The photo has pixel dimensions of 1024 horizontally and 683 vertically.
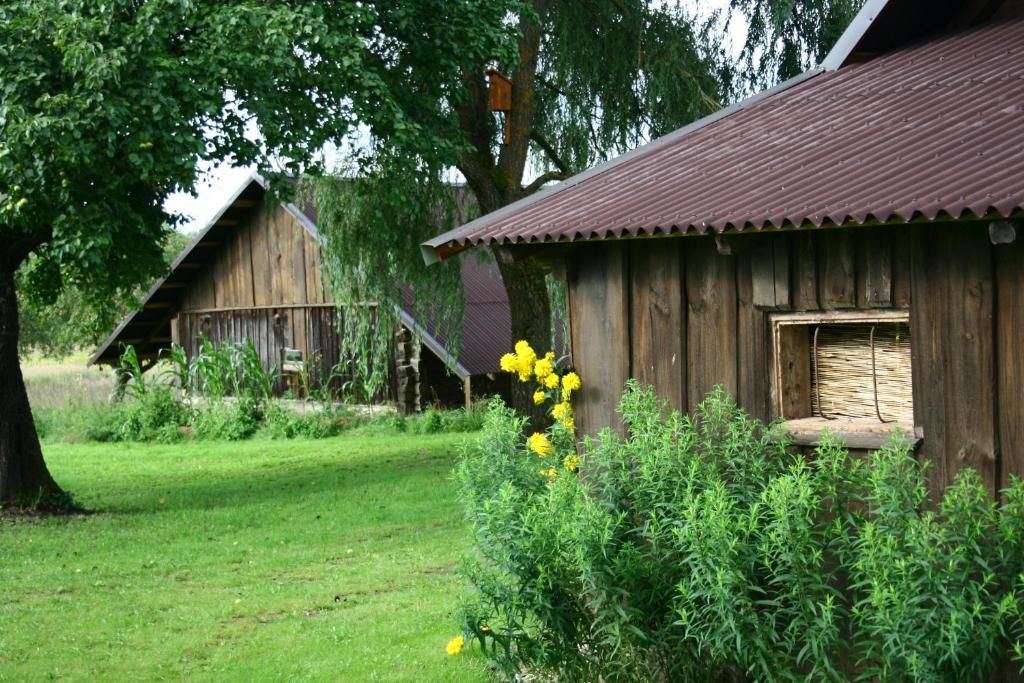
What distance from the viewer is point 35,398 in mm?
29547

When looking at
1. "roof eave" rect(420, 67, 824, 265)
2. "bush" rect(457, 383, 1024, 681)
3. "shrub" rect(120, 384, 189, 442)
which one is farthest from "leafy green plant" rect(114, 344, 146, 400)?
"bush" rect(457, 383, 1024, 681)

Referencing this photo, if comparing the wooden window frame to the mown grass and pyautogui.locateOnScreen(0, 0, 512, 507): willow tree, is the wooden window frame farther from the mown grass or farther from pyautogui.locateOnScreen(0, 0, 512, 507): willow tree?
the mown grass

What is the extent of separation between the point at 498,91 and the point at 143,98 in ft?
18.4

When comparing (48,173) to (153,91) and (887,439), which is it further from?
(887,439)

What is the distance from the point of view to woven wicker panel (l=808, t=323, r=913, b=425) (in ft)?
20.2

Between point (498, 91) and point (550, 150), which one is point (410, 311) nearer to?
point (550, 150)

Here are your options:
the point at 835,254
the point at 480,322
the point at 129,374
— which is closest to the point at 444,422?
the point at 480,322

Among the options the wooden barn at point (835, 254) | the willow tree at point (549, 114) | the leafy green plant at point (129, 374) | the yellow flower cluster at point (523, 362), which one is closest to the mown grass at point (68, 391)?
the leafy green plant at point (129, 374)

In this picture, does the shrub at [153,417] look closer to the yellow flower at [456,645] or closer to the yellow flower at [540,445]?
the yellow flower at [456,645]

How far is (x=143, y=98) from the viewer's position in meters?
11.5

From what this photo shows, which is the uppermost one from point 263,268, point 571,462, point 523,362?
point 263,268

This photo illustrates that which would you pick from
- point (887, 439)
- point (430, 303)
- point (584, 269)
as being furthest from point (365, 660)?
point (430, 303)

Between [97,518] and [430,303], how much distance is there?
5.89 m

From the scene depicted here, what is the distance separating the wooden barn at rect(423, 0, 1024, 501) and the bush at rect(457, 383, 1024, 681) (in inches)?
11.8
